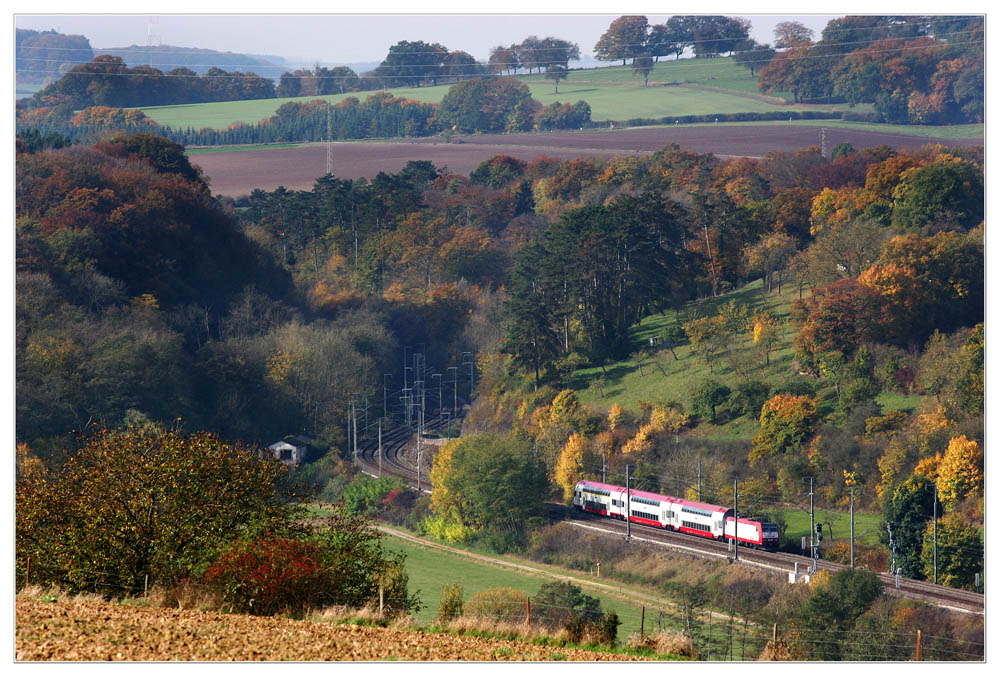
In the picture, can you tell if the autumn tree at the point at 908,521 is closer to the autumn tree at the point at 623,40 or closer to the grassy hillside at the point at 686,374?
the grassy hillside at the point at 686,374

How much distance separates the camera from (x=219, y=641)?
62.8 ft

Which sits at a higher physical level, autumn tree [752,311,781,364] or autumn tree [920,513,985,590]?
autumn tree [752,311,781,364]

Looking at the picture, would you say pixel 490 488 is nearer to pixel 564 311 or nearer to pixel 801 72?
pixel 564 311

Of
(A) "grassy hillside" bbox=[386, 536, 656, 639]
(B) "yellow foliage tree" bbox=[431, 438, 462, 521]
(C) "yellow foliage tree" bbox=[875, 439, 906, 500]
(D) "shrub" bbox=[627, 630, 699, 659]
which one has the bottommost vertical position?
(A) "grassy hillside" bbox=[386, 536, 656, 639]

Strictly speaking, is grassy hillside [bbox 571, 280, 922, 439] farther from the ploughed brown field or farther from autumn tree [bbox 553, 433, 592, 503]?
the ploughed brown field

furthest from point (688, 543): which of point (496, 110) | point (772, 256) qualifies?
point (496, 110)

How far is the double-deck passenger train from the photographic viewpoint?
1972 inches

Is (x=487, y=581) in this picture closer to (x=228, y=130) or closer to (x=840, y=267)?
(x=840, y=267)

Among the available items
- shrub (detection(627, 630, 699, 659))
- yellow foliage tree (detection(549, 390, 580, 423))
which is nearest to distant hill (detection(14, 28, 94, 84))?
yellow foliage tree (detection(549, 390, 580, 423))

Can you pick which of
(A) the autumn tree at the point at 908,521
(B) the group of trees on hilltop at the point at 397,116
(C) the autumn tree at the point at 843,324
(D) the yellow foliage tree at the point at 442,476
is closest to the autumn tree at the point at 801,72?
(B) the group of trees on hilltop at the point at 397,116

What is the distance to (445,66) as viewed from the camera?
116 meters

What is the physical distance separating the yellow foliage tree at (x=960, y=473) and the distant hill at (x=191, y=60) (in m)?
78.5

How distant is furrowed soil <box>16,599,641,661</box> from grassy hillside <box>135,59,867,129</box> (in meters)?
100

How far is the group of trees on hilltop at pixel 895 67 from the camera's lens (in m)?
106
